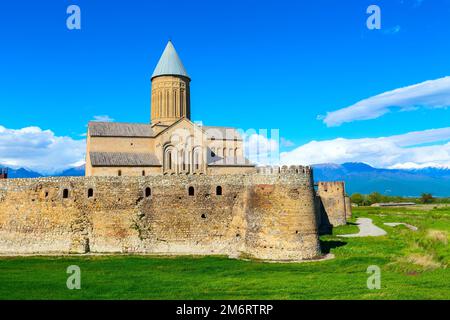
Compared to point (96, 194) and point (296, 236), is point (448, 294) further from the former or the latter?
point (96, 194)

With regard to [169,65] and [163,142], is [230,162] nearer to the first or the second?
[163,142]

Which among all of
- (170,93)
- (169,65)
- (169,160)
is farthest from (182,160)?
(169,65)

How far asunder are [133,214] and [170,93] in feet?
56.0

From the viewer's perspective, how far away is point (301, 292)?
496 inches

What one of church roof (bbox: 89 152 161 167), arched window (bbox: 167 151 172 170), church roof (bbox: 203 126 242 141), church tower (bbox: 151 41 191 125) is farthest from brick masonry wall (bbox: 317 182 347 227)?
church roof (bbox: 89 152 161 167)

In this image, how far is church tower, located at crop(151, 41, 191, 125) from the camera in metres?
34.1

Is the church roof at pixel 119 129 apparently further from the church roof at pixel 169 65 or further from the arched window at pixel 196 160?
the church roof at pixel 169 65

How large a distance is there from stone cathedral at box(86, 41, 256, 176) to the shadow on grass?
10036 millimetres

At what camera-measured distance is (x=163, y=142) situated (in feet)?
102

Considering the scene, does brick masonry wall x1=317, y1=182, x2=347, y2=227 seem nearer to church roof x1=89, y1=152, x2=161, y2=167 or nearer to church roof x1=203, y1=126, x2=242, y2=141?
church roof x1=203, y1=126, x2=242, y2=141
